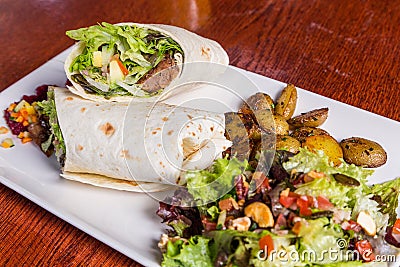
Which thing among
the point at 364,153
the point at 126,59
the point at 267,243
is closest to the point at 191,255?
the point at 267,243

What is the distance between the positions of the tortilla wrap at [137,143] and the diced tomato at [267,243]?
0.54 meters

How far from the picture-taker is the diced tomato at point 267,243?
6.12 feet

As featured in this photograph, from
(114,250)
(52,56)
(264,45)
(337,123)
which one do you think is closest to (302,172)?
(337,123)

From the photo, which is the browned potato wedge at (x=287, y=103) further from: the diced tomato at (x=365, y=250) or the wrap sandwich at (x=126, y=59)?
the diced tomato at (x=365, y=250)

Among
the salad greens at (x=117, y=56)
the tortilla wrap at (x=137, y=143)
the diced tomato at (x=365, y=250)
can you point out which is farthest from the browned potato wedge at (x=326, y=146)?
the salad greens at (x=117, y=56)

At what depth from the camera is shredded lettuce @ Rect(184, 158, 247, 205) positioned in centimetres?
211

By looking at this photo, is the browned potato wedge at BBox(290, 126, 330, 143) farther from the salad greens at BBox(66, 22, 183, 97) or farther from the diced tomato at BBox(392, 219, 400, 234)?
the salad greens at BBox(66, 22, 183, 97)

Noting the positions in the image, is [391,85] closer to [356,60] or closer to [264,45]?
[356,60]

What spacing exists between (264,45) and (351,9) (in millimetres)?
813

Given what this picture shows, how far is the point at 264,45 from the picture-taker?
3627mm

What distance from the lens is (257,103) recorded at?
275cm

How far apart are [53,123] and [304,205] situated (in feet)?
4.41

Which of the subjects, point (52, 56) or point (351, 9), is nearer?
point (52, 56)

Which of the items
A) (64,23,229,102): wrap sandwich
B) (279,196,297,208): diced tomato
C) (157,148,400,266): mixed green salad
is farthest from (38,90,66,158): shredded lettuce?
(279,196,297,208): diced tomato
